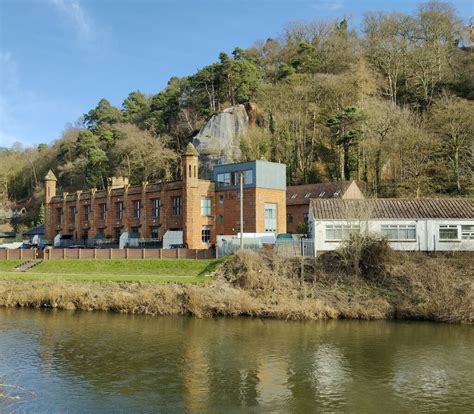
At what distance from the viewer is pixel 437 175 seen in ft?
196

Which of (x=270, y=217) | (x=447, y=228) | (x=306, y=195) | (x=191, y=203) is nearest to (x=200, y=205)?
(x=191, y=203)

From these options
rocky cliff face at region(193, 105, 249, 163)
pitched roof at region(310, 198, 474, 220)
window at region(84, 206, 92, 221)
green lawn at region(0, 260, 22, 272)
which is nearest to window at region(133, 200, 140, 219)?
window at region(84, 206, 92, 221)

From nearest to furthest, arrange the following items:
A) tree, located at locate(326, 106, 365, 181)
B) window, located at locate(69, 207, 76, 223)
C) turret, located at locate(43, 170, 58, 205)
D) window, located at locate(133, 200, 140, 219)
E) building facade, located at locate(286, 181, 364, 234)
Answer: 1. building facade, located at locate(286, 181, 364, 234)
2. tree, located at locate(326, 106, 365, 181)
3. window, located at locate(133, 200, 140, 219)
4. window, located at locate(69, 207, 76, 223)
5. turret, located at locate(43, 170, 58, 205)

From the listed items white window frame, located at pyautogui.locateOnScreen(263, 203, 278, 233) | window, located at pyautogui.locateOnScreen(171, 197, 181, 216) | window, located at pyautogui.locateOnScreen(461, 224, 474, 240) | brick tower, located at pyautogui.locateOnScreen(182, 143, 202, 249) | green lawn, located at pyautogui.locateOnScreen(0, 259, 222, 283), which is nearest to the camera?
green lawn, located at pyautogui.locateOnScreen(0, 259, 222, 283)

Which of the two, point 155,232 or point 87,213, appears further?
point 87,213

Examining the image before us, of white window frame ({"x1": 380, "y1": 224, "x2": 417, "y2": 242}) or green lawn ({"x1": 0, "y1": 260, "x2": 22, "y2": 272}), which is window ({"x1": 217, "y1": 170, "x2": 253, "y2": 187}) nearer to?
white window frame ({"x1": 380, "y1": 224, "x2": 417, "y2": 242})

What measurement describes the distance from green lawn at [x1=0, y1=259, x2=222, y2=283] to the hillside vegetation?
27.6 meters

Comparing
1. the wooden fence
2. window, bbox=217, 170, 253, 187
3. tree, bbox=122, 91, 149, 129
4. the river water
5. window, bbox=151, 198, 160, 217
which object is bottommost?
the river water

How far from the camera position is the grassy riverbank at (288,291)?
30891mm

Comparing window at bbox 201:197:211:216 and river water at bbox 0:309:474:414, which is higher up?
window at bbox 201:197:211:216

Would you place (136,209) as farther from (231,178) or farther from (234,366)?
(234,366)

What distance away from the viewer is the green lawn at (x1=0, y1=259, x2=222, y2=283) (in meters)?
37.9

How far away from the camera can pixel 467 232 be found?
3856 cm

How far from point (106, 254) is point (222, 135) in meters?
31.9
